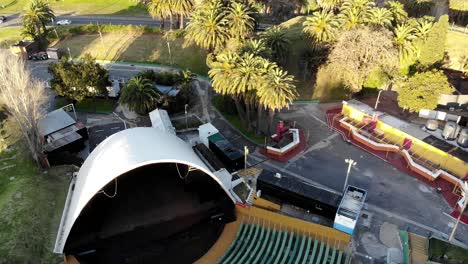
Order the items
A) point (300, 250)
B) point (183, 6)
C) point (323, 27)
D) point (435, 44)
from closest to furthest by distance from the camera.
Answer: point (300, 250) → point (435, 44) → point (323, 27) → point (183, 6)

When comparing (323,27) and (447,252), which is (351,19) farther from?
(447,252)

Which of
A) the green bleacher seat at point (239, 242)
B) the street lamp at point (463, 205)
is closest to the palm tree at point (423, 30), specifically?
the street lamp at point (463, 205)

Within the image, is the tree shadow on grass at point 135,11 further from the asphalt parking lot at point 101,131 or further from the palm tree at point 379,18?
the palm tree at point 379,18

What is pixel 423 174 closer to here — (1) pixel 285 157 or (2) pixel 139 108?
(1) pixel 285 157

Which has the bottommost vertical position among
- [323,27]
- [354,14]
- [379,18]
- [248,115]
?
[248,115]

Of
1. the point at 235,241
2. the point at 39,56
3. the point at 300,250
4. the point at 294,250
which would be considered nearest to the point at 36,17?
the point at 39,56

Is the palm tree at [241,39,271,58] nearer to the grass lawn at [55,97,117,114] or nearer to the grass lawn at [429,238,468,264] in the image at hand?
the grass lawn at [55,97,117,114]

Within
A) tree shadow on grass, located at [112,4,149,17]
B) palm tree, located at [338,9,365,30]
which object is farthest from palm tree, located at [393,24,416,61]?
tree shadow on grass, located at [112,4,149,17]
